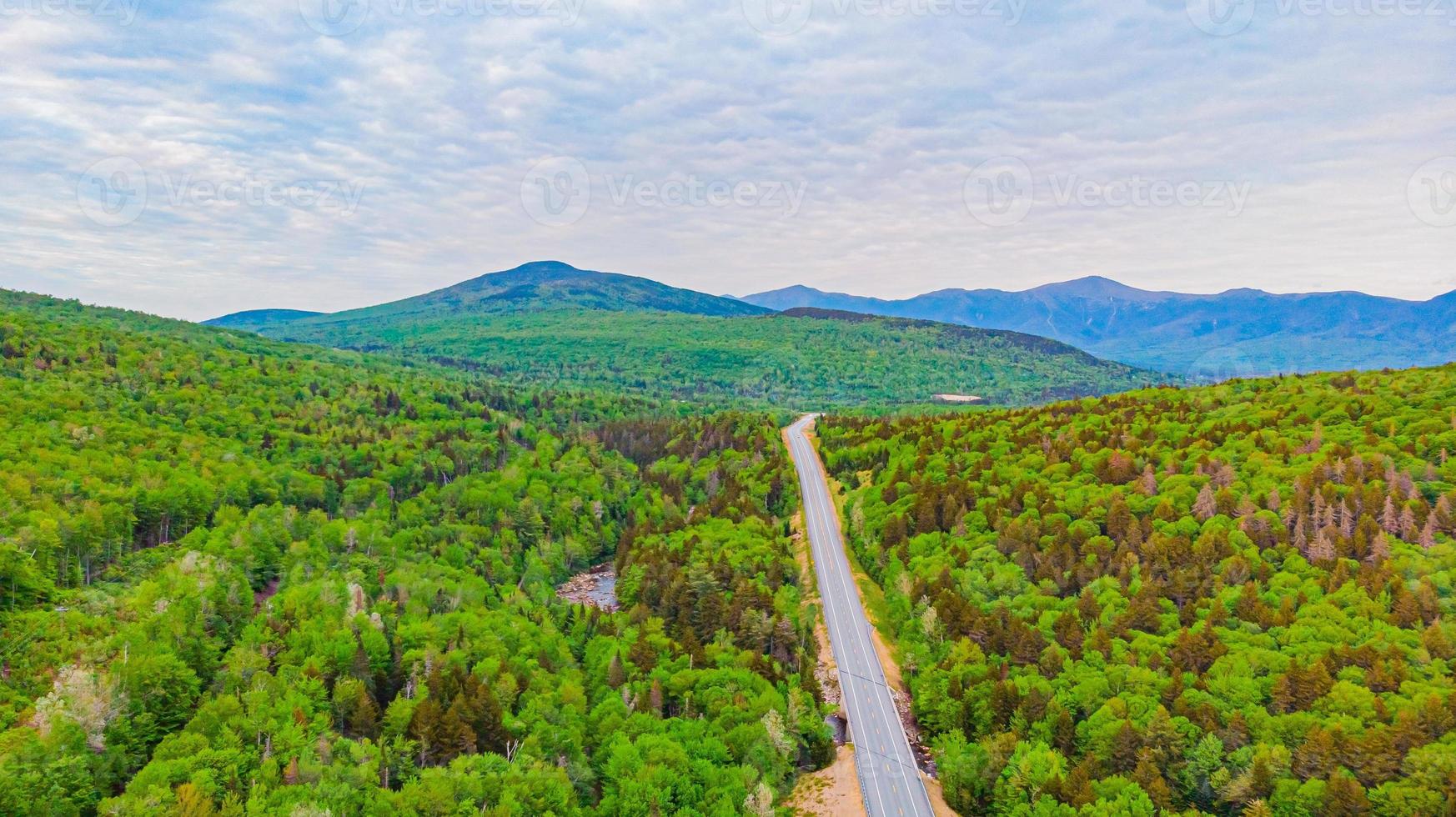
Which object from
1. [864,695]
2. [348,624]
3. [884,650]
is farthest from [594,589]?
[864,695]

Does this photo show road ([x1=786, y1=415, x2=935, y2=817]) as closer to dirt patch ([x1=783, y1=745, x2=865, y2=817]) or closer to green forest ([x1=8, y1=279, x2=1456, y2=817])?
dirt patch ([x1=783, y1=745, x2=865, y2=817])

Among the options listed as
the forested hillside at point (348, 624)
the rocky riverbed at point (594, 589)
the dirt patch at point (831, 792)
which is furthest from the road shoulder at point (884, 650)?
the rocky riverbed at point (594, 589)

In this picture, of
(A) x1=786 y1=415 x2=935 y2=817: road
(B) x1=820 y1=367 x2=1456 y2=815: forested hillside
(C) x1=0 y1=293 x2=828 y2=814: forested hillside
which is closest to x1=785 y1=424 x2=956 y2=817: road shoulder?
(A) x1=786 y1=415 x2=935 y2=817: road

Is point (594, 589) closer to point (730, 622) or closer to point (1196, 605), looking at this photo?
point (730, 622)

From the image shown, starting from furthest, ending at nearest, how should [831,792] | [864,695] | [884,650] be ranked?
[884,650], [864,695], [831,792]

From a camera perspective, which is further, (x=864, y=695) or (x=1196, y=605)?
(x=864, y=695)

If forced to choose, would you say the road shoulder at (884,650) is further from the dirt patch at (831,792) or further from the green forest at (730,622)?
the green forest at (730,622)
